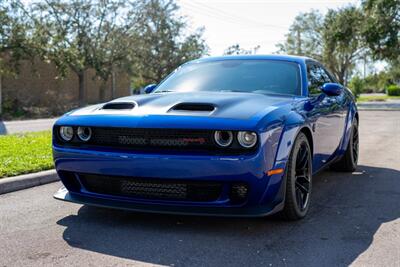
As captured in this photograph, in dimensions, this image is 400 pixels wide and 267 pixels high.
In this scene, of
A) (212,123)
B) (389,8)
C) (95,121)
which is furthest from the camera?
(389,8)

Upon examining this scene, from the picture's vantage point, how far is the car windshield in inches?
187

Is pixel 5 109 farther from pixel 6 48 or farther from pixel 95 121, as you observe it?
pixel 95 121

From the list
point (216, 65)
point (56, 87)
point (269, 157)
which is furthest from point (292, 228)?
point (56, 87)

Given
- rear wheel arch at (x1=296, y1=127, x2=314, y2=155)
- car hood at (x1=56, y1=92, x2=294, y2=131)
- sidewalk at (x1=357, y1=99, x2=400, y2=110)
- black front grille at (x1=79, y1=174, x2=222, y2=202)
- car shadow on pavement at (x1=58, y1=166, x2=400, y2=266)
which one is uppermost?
car hood at (x1=56, y1=92, x2=294, y2=131)

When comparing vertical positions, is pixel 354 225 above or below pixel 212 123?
below

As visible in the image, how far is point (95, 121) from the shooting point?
3.78 m

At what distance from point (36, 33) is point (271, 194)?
23.7 m

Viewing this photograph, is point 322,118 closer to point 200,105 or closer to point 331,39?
point 200,105

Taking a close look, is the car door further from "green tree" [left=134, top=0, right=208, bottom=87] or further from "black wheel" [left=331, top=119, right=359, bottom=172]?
"green tree" [left=134, top=0, right=208, bottom=87]

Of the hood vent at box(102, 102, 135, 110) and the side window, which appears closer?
the hood vent at box(102, 102, 135, 110)

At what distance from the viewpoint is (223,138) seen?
3482mm

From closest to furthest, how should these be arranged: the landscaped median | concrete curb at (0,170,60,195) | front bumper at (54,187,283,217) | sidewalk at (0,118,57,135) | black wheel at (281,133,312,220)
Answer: front bumper at (54,187,283,217)
black wheel at (281,133,312,220)
concrete curb at (0,170,60,195)
the landscaped median
sidewalk at (0,118,57,135)

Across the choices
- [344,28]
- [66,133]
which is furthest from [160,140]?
[344,28]

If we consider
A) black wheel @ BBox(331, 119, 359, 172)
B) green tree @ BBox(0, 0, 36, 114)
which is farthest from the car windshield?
green tree @ BBox(0, 0, 36, 114)
